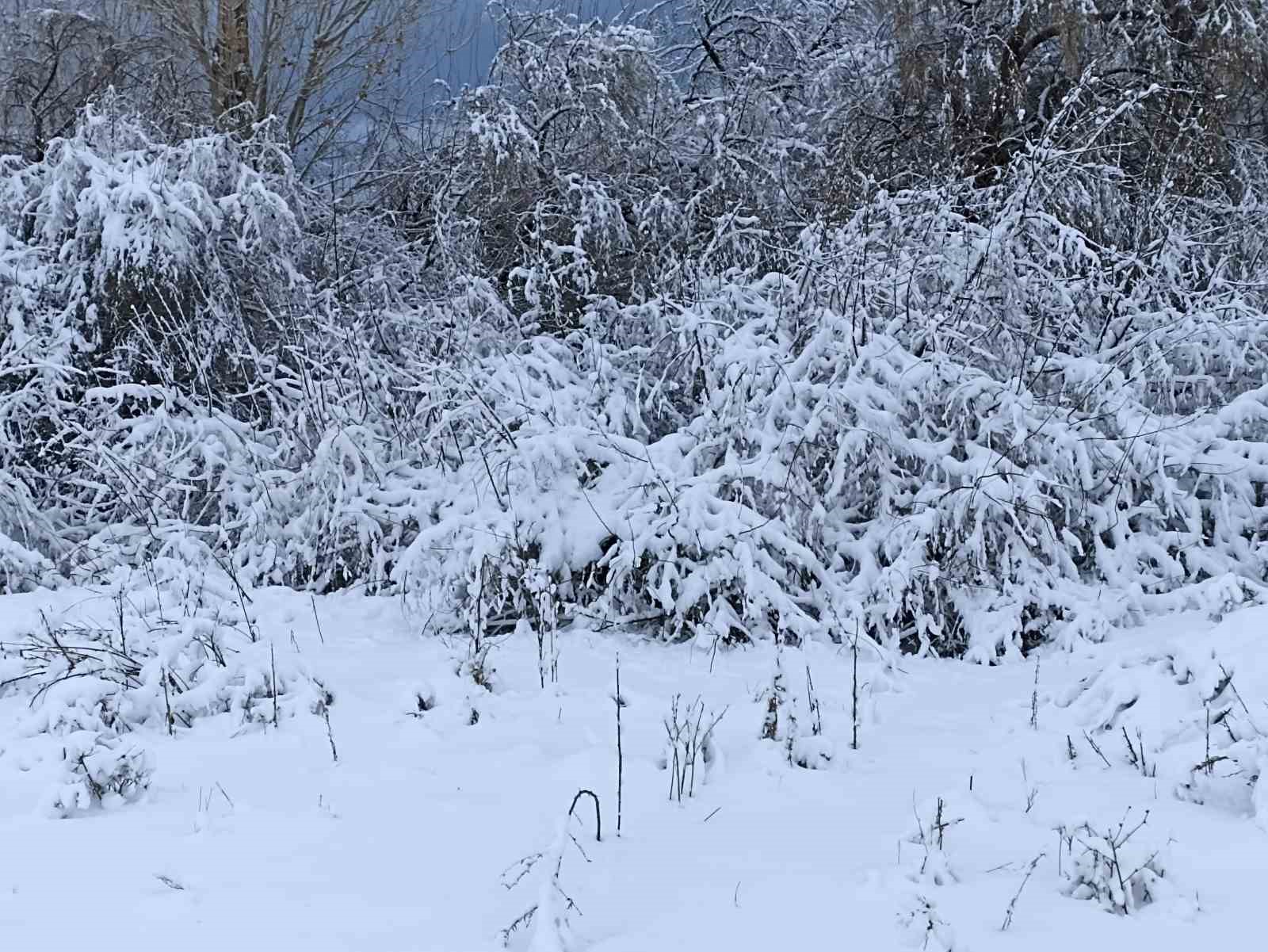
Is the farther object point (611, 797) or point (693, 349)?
point (693, 349)

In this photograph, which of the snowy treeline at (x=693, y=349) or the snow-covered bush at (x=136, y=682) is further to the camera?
the snowy treeline at (x=693, y=349)

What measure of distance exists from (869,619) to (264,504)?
3.11m

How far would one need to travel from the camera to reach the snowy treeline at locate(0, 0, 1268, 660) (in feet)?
16.6

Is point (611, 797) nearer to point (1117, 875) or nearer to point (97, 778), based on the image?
point (1117, 875)

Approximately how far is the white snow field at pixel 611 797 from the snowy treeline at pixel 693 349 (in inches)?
23.1

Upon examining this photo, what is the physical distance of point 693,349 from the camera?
6.17 m

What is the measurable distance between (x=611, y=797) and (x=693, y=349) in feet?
11.5

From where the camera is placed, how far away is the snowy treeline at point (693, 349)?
16.6ft

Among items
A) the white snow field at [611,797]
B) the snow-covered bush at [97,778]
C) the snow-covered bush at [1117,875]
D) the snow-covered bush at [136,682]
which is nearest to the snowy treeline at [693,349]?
the white snow field at [611,797]

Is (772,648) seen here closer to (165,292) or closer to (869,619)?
(869,619)

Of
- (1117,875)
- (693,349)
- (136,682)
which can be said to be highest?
(693,349)

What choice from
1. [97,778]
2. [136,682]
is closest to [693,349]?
[136,682]

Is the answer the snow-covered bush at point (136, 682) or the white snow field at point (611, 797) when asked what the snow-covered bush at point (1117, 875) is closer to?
the white snow field at point (611, 797)

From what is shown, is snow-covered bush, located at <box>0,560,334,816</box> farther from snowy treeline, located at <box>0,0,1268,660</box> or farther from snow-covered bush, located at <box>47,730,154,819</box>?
snowy treeline, located at <box>0,0,1268,660</box>
